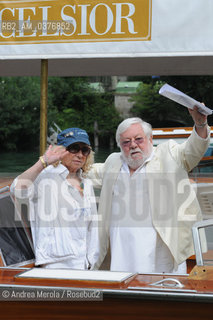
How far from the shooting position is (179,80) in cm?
2956

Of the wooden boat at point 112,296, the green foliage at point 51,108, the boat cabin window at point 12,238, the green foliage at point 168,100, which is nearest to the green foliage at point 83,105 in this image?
the green foliage at point 51,108

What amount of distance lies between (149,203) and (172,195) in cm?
13

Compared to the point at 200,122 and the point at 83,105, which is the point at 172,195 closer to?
the point at 200,122

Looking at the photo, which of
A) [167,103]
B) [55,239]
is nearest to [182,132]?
[55,239]

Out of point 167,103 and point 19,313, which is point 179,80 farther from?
point 19,313

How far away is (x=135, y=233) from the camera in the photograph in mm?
2531

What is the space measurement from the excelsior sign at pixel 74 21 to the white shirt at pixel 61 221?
72 centimetres

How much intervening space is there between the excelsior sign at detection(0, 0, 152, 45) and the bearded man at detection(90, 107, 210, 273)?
498 mm

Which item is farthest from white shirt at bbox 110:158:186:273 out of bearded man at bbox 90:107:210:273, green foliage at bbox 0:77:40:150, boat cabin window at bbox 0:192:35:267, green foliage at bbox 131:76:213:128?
green foliage at bbox 0:77:40:150

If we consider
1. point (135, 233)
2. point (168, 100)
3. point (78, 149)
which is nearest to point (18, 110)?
point (168, 100)

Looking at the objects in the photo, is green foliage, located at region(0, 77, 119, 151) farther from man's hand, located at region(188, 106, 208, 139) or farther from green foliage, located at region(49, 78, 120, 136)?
man's hand, located at region(188, 106, 208, 139)

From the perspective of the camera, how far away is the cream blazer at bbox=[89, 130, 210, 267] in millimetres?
2512

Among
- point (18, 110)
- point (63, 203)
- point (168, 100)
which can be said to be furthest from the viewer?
point (168, 100)

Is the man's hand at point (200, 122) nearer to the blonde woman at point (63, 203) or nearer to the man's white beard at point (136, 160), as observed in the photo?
the man's white beard at point (136, 160)
